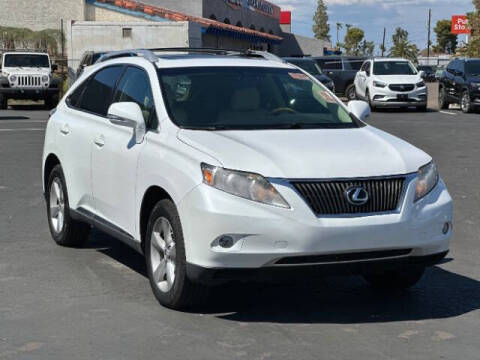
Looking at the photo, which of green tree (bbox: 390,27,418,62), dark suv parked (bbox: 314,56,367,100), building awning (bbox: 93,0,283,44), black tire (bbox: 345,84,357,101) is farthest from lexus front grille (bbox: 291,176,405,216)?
green tree (bbox: 390,27,418,62)

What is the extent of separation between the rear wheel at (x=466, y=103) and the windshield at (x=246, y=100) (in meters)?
22.1

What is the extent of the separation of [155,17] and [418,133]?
102 ft

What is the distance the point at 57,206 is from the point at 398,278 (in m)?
3.19

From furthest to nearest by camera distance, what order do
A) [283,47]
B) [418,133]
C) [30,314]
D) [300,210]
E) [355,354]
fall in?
[283,47]
[418,133]
[30,314]
[300,210]
[355,354]

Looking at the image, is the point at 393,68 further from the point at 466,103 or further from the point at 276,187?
the point at 276,187

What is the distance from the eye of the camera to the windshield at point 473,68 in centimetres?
2902

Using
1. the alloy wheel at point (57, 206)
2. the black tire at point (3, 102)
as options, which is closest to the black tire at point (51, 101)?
the black tire at point (3, 102)

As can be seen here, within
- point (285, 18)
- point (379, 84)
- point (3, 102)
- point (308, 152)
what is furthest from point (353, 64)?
point (285, 18)

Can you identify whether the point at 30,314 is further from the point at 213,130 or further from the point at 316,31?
the point at 316,31

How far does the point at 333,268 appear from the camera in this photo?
223 inches

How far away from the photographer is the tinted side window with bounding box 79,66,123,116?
24.7 feet

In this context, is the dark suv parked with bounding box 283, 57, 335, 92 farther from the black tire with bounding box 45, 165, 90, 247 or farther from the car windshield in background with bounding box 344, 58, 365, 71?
the black tire with bounding box 45, 165, 90, 247

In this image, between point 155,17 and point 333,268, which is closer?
point 333,268

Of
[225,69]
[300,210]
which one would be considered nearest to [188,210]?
[300,210]
